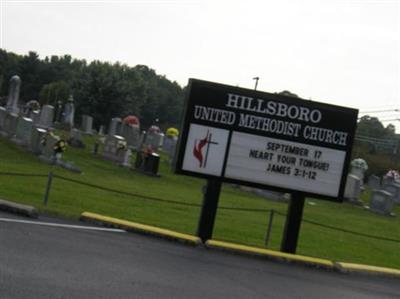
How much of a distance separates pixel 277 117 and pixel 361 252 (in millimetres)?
5495

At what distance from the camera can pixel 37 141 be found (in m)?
30.1

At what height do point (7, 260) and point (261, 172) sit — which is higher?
point (261, 172)

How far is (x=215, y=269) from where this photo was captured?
952 cm

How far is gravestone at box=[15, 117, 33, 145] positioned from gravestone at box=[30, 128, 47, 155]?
0.59 meters

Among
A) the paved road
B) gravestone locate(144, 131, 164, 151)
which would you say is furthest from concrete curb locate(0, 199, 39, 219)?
gravestone locate(144, 131, 164, 151)

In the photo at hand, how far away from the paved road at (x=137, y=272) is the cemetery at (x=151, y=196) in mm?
2419

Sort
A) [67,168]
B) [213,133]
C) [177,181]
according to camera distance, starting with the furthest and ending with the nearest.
Answer: [177,181], [67,168], [213,133]

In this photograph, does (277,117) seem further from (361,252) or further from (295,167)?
(361,252)

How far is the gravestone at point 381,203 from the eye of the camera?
35000 mm

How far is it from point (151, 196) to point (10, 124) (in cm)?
1326

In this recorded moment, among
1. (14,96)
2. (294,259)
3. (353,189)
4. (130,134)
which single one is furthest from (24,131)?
(294,259)

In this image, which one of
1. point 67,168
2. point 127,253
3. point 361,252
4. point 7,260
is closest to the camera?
point 7,260

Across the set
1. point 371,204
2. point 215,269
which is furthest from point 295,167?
point 371,204

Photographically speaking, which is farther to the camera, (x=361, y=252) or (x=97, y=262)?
(x=361, y=252)
